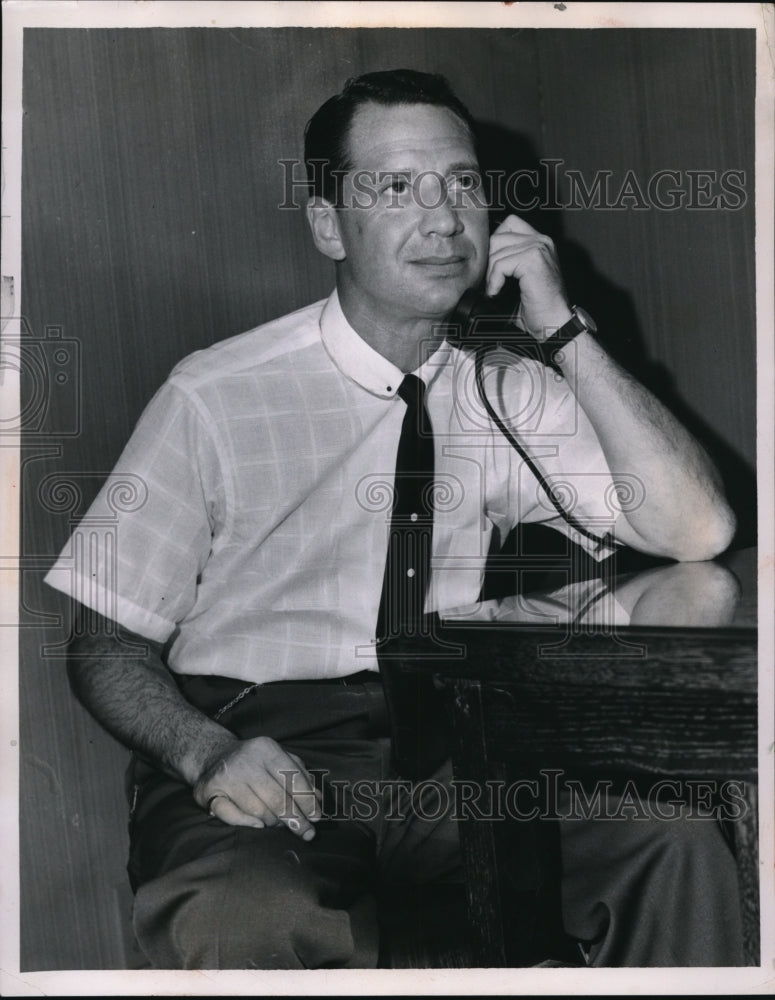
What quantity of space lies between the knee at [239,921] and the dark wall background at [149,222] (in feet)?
0.42

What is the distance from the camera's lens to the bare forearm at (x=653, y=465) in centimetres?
143

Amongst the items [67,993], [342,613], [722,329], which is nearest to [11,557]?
[342,613]

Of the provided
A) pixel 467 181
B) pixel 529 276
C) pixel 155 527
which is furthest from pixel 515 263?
pixel 155 527

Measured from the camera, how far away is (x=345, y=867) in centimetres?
130

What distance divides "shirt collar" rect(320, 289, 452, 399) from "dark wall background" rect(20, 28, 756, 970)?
52mm

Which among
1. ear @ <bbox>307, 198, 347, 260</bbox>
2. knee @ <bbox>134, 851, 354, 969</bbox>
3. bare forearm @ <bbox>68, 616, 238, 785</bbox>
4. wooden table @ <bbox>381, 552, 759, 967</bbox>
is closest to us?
wooden table @ <bbox>381, 552, 759, 967</bbox>

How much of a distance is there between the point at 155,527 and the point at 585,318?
65cm

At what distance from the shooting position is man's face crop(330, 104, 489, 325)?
1438 millimetres

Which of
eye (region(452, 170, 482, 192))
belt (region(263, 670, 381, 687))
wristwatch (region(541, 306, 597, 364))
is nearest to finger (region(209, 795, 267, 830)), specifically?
belt (region(263, 670, 381, 687))

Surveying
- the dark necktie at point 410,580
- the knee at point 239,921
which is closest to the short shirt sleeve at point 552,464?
the dark necktie at point 410,580

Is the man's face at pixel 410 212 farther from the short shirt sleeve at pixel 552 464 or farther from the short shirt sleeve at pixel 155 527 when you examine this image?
the short shirt sleeve at pixel 155 527

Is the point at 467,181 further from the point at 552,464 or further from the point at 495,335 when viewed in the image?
the point at 552,464

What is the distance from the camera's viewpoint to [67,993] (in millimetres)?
1436

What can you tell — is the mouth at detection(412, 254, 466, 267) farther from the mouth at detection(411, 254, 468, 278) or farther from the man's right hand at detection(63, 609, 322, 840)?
the man's right hand at detection(63, 609, 322, 840)
